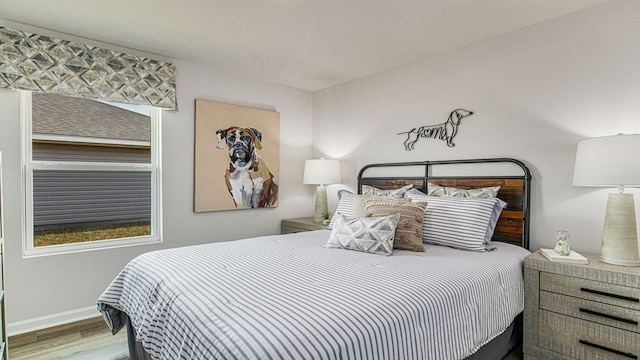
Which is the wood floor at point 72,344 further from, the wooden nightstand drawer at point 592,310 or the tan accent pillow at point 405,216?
the wooden nightstand drawer at point 592,310

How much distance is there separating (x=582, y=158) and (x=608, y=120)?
435 millimetres

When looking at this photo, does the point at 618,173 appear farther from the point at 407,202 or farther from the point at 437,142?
the point at 437,142

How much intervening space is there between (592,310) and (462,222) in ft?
2.72

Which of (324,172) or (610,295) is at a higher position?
(324,172)

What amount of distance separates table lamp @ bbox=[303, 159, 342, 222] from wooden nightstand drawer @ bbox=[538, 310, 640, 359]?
227 centimetres

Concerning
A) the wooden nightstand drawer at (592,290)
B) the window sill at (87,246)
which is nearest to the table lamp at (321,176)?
the window sill at (87,246)

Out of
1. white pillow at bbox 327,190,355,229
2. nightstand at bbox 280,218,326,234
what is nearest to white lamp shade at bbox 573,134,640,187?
white pillow at bbox 327,190,355,229

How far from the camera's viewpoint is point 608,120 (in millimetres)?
2141

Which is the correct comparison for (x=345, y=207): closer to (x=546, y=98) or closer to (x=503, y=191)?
(x=503, y=191)

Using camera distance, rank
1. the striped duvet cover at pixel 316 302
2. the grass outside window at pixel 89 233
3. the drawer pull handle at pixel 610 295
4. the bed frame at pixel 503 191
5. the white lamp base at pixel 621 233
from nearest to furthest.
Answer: the striped duvet cover at pixel 316 302 < the drawer pull handle at pixel 610 295 < the white lamp base at pixel 621 233 < the bed frame at pixel 503 191 < the grass outside window at pixel 89 233

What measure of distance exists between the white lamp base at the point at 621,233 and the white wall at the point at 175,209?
301cm

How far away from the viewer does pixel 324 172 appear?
3.70 metres

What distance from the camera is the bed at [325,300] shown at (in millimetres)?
1093

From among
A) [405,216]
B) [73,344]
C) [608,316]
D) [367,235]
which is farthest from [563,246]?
[73,344]
